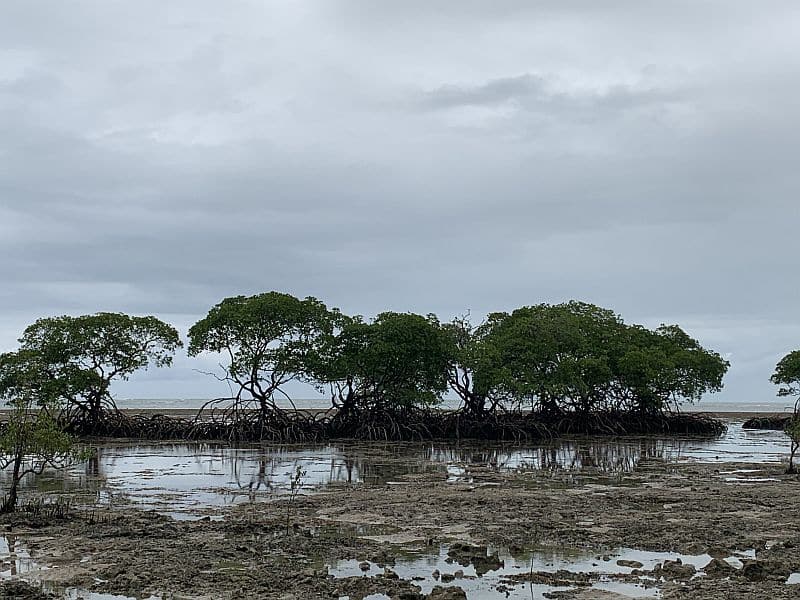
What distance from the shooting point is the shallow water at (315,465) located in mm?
15609

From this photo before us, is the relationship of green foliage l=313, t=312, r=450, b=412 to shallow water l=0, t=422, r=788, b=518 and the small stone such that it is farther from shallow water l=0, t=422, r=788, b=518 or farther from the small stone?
the small stone

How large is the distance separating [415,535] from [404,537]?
0.19m

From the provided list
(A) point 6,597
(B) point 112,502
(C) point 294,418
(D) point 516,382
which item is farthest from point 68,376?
(A) point 6,597

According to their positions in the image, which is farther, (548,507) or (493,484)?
(493,484)

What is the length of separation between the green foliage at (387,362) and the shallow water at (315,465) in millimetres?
3249

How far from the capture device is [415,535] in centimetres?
1102

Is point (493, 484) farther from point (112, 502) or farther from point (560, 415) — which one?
point (560, 415)

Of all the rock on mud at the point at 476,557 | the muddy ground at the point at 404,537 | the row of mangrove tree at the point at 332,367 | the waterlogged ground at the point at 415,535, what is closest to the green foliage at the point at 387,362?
the row of mangrove tree at the point at 332,367

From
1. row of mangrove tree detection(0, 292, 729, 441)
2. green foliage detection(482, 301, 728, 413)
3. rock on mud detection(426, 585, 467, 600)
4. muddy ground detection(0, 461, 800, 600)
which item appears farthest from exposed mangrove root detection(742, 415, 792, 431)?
rock on mud detection(426, 585, 467, 600)

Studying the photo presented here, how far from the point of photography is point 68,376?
3186 cm

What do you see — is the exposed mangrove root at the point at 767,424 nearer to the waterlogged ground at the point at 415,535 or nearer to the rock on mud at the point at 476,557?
the waterlogged ground at the point at 415,535

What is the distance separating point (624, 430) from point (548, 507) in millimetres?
25967

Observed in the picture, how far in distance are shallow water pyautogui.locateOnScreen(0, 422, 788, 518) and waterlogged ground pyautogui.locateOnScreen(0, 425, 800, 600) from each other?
4.4 inches

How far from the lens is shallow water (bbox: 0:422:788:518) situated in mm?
15609
